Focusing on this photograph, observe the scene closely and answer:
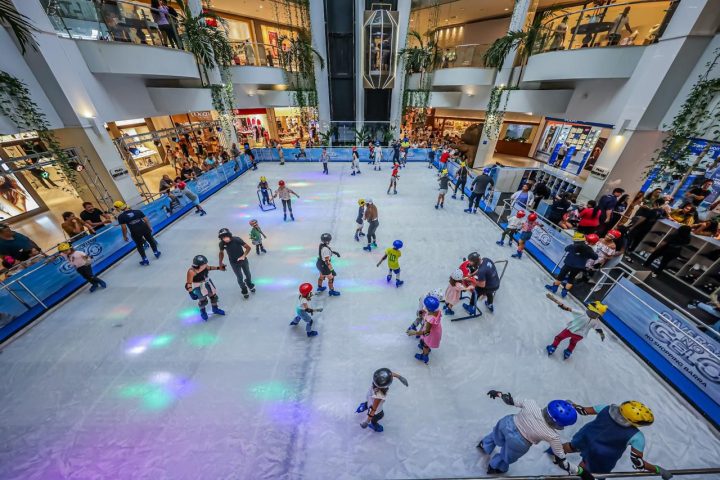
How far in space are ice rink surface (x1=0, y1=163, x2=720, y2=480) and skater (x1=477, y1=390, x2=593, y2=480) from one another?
47cm

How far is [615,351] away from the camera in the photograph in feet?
15.4

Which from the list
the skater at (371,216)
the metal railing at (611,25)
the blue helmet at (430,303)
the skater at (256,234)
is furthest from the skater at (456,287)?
the metal railing at (611,25)

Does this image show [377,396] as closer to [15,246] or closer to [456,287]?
[456,287]

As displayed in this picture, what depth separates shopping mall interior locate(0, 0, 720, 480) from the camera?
3.47 metres

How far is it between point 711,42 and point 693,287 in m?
6.77

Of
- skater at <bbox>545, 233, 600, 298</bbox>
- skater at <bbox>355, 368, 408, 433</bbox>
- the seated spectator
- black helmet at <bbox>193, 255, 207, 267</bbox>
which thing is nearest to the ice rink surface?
skater at <bbox>355, 368, 408, 433</bbox>

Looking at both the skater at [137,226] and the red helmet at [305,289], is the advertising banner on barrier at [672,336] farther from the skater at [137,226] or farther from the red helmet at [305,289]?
the skater at [137,226]

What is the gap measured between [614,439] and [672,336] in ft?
10.3

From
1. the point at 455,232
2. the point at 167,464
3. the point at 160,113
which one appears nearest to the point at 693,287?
the point at 455,232

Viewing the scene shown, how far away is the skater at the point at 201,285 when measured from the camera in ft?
15.4

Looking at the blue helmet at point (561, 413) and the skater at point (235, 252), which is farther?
the skater at point (235, 252)

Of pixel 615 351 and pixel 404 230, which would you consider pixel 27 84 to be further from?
pixel 615 351

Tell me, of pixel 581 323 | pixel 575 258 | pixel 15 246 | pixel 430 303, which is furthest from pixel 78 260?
pixel 575 258

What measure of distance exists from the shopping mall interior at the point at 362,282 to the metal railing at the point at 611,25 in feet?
0.27
